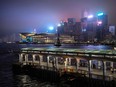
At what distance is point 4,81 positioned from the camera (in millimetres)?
68375

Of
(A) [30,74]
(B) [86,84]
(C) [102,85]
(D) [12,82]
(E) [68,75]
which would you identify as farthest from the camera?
(A) [30,74]

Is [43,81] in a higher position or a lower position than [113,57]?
lower

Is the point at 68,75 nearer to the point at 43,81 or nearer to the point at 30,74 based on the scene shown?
the point at 43,81

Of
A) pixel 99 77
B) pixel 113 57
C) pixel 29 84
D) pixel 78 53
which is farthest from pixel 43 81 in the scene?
pixel 113 57

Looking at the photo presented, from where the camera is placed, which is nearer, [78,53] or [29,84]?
[78,53]

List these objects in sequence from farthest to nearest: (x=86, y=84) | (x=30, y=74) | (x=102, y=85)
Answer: (x=30, y=74) < (x=86, y=84) < (x=102, y=85)

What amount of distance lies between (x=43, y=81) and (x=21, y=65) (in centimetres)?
1436

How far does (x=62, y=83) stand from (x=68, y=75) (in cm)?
252

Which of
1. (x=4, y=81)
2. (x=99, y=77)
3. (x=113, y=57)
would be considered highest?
(x=113, y=57)

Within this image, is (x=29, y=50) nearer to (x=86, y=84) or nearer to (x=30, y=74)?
(x=30, y=74)

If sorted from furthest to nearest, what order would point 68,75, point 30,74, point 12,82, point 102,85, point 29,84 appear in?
point 30,74, point 12,82, point 29,84, point 68,75, point 102,85

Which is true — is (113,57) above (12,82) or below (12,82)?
above

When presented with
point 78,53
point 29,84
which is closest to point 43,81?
point 29,84

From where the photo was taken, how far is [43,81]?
6234cm
